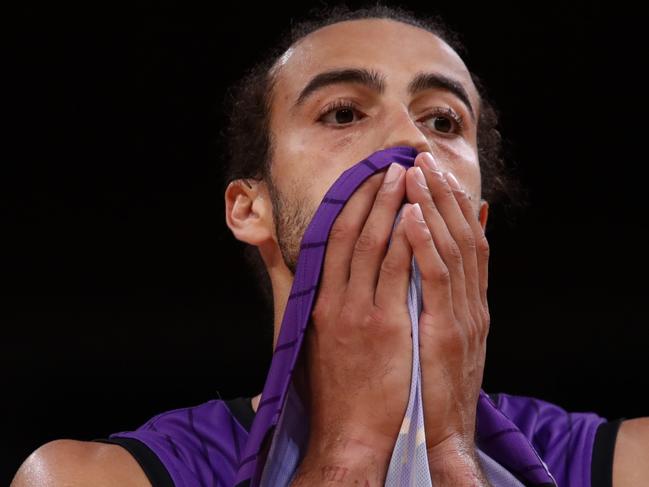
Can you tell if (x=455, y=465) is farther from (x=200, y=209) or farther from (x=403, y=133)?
(x=200, y=209)

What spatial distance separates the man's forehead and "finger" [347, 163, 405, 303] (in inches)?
13.5

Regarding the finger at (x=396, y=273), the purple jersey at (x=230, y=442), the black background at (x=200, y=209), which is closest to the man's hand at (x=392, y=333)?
the finger at (x=396, y=273)

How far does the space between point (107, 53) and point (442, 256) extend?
1533 millimetres

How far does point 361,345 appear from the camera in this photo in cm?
115

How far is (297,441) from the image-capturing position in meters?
1.17

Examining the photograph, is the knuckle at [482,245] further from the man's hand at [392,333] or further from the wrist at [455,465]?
the wrist at [455,465]

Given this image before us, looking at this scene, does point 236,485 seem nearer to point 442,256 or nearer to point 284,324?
point 284,324

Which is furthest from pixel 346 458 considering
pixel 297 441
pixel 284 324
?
pixel 284 324

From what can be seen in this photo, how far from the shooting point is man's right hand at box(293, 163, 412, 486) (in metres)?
1.11

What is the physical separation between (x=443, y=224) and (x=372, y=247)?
0.10m

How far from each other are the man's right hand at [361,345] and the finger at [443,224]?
3 cm

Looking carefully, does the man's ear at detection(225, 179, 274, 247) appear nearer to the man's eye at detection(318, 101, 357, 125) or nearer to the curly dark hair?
the curly dark hair

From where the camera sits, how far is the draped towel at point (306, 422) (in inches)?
42.6

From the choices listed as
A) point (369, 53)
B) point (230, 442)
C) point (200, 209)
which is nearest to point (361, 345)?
point (230, 442)
